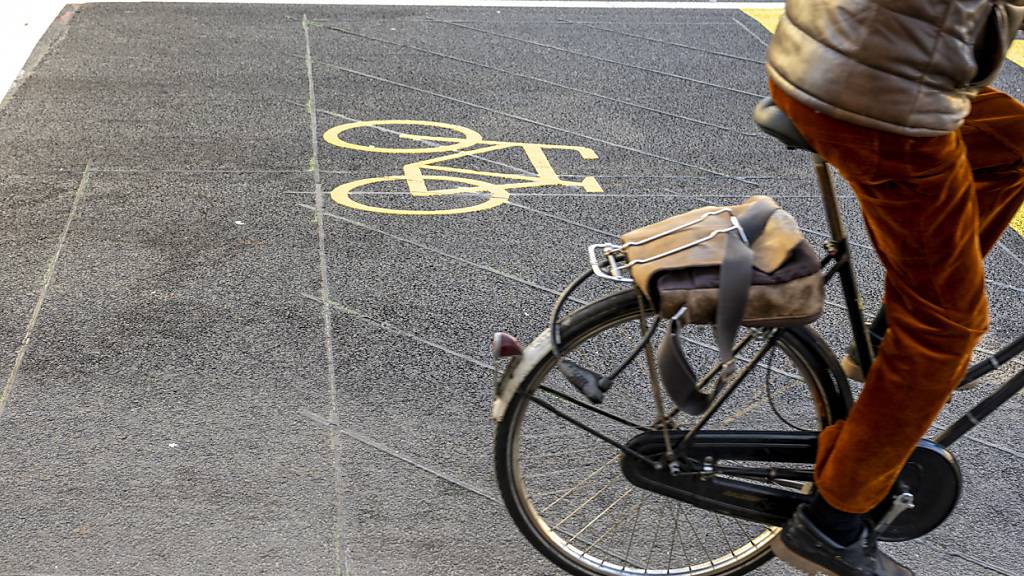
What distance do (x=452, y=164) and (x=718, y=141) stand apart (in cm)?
149

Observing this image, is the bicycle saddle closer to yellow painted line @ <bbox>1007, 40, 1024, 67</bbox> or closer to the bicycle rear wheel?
Result: the bicycle rear wheel

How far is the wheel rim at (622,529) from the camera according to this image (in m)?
2.75

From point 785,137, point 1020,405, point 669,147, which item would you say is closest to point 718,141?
point 669,147

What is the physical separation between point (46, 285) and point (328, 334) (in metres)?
1.13

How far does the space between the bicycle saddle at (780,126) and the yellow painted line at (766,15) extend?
20.4 feet

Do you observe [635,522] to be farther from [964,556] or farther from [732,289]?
[732,289]

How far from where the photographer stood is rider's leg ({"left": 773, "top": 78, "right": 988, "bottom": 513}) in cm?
212

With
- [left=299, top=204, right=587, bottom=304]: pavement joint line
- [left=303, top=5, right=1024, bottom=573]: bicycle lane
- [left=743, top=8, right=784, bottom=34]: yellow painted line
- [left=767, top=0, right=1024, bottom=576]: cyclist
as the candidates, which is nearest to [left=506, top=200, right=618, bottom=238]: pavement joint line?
[left=303, top=5, right=1024, bottom=573]: bicycle lane

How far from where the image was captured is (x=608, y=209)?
502cm

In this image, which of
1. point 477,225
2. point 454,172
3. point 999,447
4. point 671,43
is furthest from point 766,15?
point 999,447

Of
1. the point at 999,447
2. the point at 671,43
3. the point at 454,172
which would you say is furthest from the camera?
the point at 671,43

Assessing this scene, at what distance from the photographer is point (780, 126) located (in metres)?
2.30

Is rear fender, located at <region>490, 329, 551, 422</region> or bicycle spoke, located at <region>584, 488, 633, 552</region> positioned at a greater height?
rear fender, located at <region>490, 329, 551, 422</region>

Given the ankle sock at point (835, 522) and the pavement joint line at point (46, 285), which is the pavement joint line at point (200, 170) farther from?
the ankle sock at point (835, 522)
